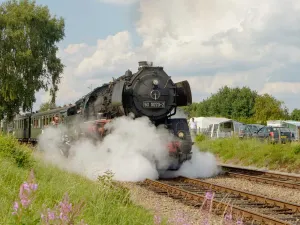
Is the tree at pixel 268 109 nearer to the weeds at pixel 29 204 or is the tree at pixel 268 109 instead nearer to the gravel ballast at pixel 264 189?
the gravel ballast at pixel 264 189

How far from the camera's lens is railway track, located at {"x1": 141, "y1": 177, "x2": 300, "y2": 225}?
26.6ft

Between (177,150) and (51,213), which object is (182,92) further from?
(51,213)

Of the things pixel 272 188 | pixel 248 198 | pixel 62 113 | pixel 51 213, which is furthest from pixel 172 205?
pixel 62 113

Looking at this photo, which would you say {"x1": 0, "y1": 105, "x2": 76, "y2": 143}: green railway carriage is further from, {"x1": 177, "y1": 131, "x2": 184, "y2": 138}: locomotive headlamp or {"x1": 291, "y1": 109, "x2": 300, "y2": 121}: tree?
{"x1": 291, "y1": 109, "x2": 300, "y2": 121}: tree

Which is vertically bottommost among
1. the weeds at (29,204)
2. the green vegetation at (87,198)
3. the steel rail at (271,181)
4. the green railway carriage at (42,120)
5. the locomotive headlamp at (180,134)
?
the steel rail at (271,181)

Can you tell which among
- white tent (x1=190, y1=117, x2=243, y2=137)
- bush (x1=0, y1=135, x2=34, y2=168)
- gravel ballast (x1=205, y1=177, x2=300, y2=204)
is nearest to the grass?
gravel ballast (x1=205, y1=177, x2=300, y2=204)

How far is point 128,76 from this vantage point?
15.4 meters

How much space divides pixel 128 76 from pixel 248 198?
6.37 metres

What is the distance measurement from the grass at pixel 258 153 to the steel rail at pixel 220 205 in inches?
276

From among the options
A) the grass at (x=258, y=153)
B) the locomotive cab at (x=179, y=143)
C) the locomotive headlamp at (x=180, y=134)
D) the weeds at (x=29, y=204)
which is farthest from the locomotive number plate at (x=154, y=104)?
the weeds at (x=29, y=204)

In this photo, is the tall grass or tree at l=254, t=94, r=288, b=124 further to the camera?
tree at l=254, t=94, r=288, b=124

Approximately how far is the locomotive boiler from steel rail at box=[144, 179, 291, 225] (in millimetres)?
1948

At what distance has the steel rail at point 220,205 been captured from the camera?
782 cm

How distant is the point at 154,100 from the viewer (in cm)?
1500
